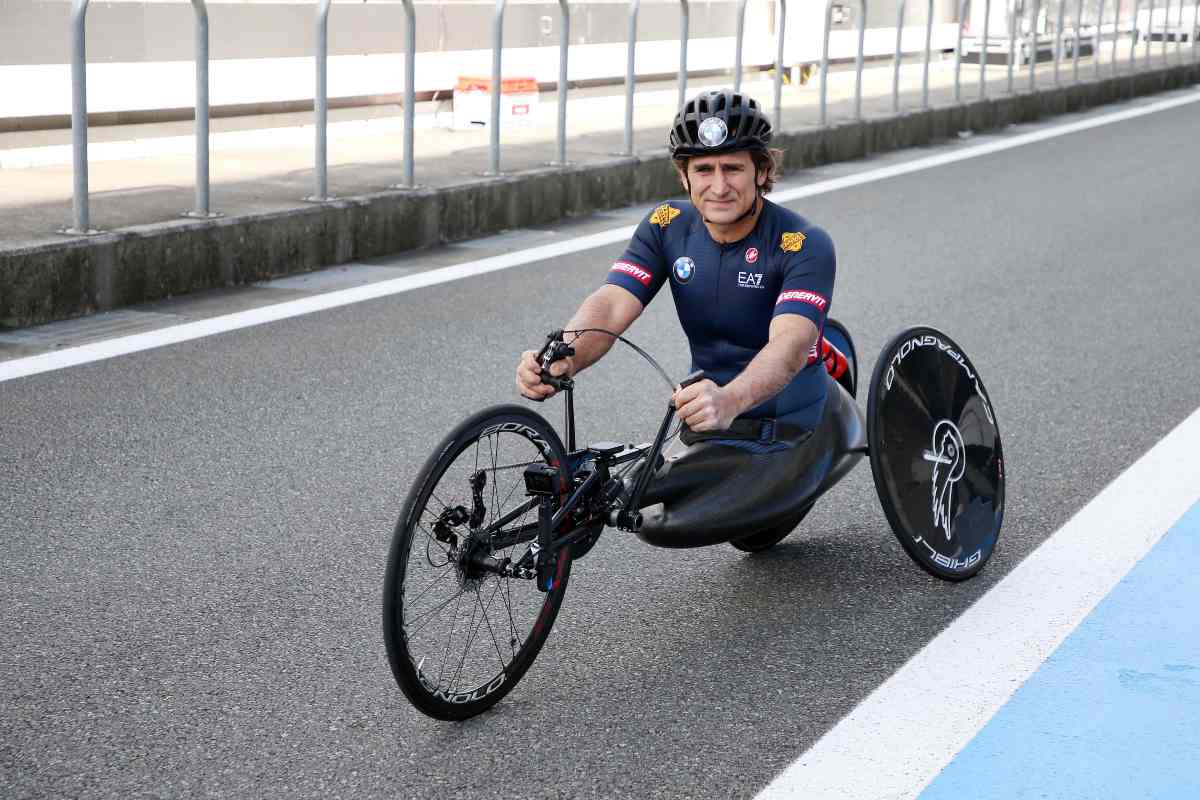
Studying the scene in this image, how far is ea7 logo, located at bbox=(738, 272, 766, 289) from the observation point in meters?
4.60

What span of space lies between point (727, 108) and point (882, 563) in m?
1.48

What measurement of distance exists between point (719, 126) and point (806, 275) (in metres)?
0.42

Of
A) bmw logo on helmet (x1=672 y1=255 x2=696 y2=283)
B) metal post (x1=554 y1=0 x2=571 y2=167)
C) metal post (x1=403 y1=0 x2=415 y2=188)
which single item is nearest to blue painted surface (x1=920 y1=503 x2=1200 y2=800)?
bmw logo on helmet (x1=672 y1=255 x2=696 y2=283)

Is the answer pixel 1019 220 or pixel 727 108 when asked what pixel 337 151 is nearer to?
pixel 1019 220

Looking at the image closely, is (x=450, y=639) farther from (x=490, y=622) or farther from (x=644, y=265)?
(x=644, y=265)

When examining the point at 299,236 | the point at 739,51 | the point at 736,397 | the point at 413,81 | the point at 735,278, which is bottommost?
the point at 299,236

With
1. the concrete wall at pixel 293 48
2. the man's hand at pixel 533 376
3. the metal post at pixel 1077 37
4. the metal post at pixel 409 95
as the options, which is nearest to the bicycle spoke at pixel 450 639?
the man's hand at pixel 533 376

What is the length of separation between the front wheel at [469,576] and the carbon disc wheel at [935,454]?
3.25 feet

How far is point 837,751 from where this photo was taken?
3918 mm

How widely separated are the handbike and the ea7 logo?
10.7 inches

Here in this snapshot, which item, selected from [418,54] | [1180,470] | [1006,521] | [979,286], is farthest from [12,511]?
[418,54]

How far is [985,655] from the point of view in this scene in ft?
14.7

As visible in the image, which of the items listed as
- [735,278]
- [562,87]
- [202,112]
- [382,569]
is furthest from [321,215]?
[735,278]

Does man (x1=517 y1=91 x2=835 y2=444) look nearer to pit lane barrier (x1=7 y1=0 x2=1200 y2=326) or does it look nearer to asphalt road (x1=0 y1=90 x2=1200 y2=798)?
asphalt road (x1=0 y1=90 x2=1200 y2=798)
